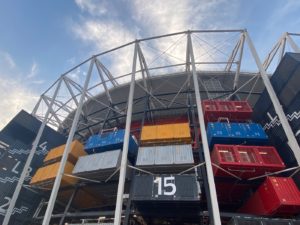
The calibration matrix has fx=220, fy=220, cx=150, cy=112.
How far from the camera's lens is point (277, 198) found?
16859 mm

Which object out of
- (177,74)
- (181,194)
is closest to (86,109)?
(177,74)

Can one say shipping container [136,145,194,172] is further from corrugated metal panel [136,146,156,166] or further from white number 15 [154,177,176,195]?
white number 15 [154,177,176,195]

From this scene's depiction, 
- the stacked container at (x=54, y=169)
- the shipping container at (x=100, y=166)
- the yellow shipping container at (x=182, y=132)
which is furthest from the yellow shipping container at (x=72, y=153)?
the yellow shipping container at (x=182, y=132)

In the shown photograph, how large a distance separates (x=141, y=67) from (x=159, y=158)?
18092mm

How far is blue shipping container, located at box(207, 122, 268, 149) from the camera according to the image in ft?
73.8

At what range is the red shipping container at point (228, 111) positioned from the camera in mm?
26734

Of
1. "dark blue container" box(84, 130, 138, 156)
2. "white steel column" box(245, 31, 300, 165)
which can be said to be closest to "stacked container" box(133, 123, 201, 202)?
"dark blue container" box(84, 130, 138, 156)

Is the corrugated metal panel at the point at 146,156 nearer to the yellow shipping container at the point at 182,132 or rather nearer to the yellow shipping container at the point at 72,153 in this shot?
the yellow shipping container at the point at 182,132

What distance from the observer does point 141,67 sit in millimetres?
34781

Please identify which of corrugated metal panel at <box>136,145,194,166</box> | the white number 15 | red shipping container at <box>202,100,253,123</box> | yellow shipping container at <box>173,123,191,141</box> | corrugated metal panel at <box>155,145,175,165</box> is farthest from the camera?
red shipping container at <box>202,100,253,123</box>

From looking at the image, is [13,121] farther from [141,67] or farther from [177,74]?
[177,74]

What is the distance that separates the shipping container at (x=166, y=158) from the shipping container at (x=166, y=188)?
1295 millimetres

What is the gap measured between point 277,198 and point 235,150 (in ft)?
16.9

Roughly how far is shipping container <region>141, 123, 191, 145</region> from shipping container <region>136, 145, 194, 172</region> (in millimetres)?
1192
